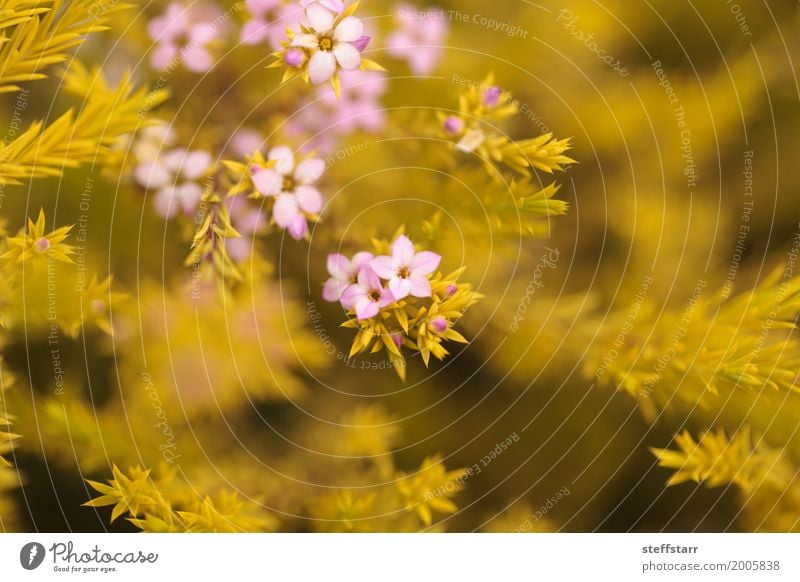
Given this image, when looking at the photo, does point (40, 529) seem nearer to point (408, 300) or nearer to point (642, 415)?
point (408, 300)

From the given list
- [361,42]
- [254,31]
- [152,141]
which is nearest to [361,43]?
[361,42]

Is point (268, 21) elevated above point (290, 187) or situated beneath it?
elevated above

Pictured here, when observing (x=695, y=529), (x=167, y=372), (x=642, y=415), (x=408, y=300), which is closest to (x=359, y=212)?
(x=408, y=300)

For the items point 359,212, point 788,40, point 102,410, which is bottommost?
point 102,410

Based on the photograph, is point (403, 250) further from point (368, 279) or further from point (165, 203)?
point (165, 203)

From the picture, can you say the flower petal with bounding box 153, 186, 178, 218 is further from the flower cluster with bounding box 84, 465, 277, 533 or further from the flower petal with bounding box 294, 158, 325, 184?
the flower cluster with bounding box 84, 465, 277, 533
